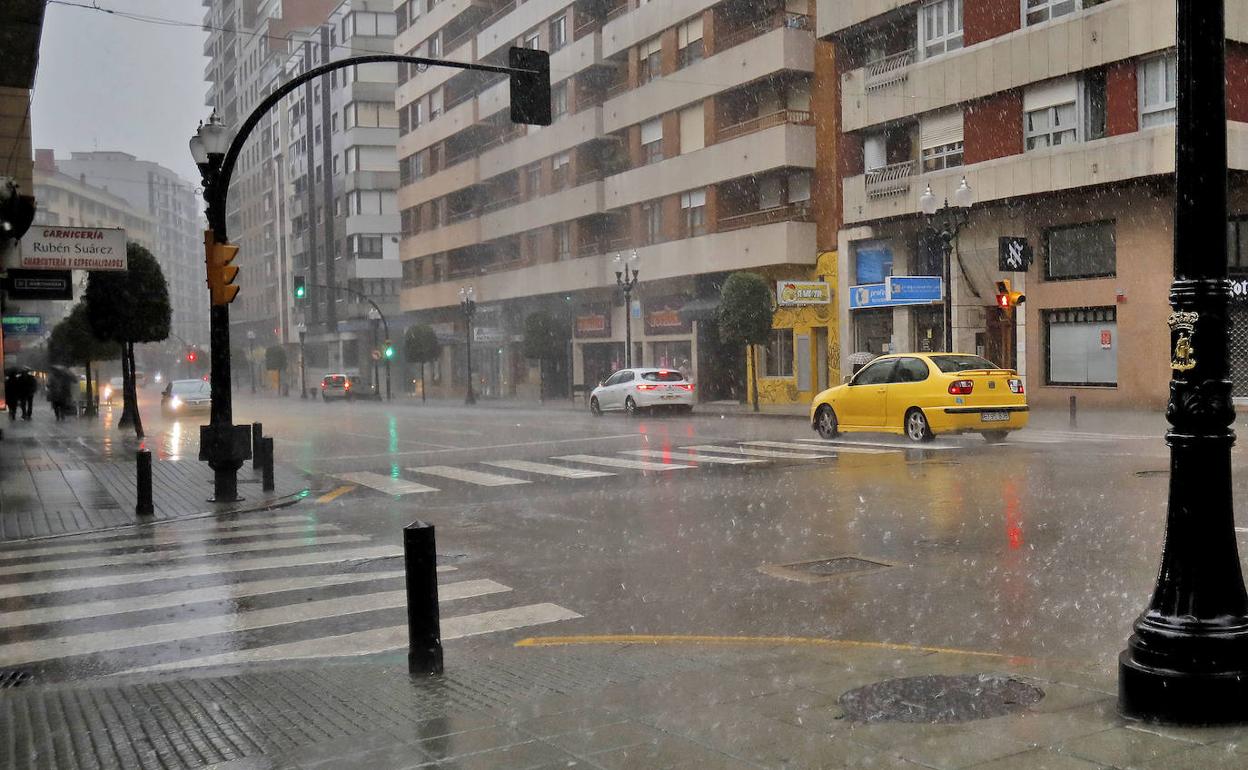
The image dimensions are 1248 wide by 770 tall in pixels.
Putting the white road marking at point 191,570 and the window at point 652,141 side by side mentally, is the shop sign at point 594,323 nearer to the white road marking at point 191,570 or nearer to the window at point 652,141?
the window at point 652,141

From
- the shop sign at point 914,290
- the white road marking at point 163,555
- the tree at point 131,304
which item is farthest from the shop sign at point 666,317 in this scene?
the white road marking at point 163,555

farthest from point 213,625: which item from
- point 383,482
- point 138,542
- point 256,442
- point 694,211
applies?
point 694,211

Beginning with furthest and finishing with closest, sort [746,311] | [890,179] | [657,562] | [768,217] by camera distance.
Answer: [768,217]
[746,311]
[890,179]
[657,562]

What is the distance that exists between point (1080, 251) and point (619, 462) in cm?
1679

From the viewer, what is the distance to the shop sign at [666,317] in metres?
44.2

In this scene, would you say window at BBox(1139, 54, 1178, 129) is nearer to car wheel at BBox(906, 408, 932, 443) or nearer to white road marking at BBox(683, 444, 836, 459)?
car wheel at BBox(906, 408, 932, 443)

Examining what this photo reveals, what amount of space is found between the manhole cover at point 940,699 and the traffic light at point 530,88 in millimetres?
12021

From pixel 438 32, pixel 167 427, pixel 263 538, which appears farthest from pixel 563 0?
pixel 263 538

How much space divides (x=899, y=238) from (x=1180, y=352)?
30.7 meters

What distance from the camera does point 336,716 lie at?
4953 mm

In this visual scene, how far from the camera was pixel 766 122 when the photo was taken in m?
38.4

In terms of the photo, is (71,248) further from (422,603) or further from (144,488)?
(422,603)

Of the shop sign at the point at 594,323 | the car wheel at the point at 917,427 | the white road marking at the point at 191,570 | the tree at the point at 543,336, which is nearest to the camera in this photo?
the white road marking at the point at 191,570

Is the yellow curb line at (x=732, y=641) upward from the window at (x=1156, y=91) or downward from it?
downward
